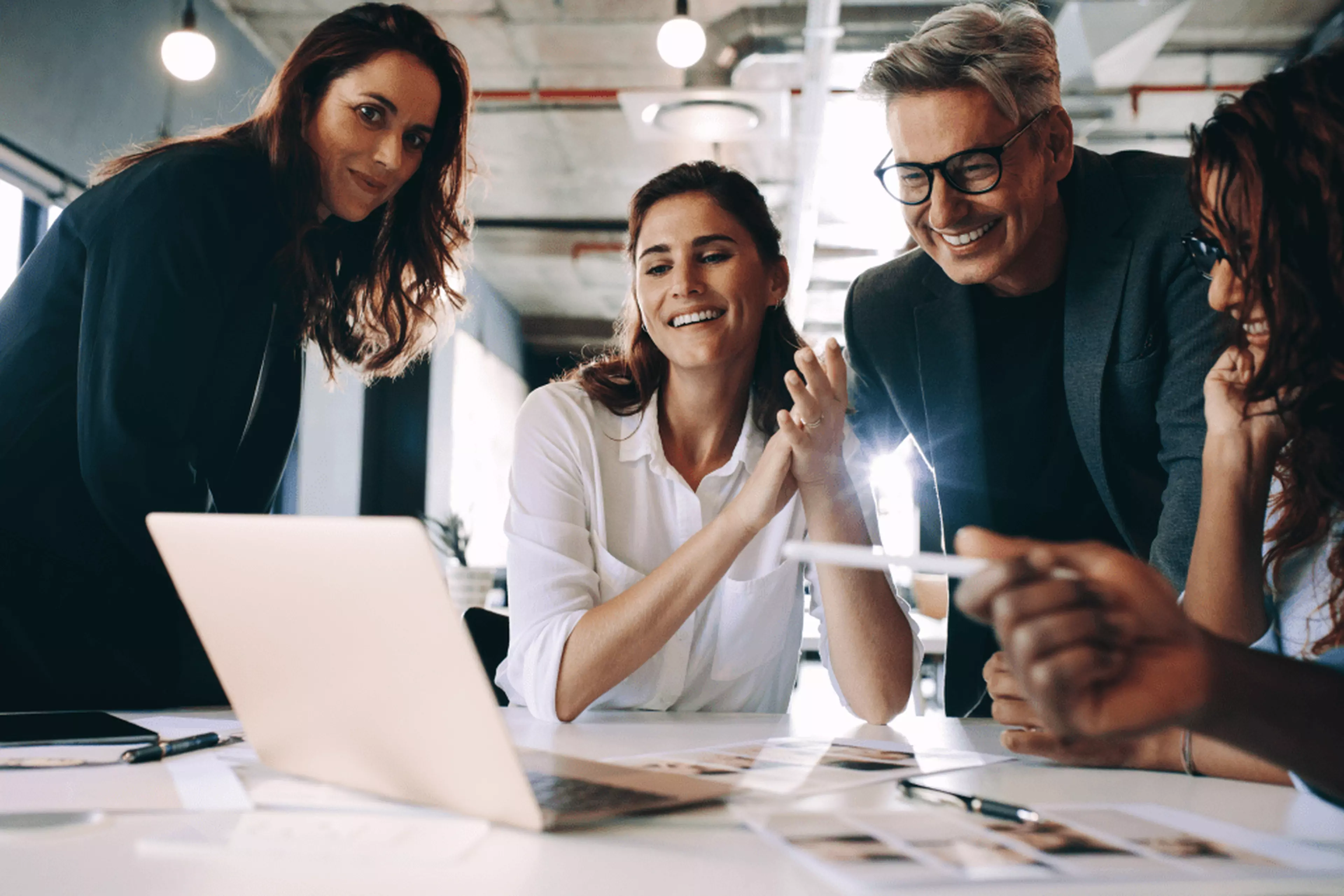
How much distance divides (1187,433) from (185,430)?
1530 mm

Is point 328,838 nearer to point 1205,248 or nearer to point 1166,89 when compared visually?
point 1205,248

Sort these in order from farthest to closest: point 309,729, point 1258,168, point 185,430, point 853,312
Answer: point 853,312 → point 185,430 → point 1258,168 → point 309,729

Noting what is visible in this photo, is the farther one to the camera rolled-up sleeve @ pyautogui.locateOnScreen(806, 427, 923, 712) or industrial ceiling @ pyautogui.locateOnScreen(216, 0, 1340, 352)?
industrial ceiling @ pyautogui.locateOnScreen(216, 0, 1340, 352)

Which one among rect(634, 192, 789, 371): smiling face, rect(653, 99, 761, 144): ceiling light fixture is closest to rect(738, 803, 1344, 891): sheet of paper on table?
rect(634, 192, 789, 371): smiling face

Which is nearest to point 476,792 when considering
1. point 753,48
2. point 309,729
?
point 309,729

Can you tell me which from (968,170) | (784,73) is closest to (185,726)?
(968,170)

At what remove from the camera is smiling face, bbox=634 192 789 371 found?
1744 millimetres

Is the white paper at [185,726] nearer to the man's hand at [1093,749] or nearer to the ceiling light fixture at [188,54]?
the man's hand at [1093,749]

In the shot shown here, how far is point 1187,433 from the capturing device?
153cm

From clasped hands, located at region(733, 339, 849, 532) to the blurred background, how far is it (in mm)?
612

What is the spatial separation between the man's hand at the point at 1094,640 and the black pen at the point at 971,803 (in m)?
0.20

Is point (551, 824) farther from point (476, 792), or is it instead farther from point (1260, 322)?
point (1260, 322)

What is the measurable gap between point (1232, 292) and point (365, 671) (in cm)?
99

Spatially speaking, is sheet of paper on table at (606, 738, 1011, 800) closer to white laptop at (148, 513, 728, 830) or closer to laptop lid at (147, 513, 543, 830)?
white laptop at (148, 513, 728, 830)
